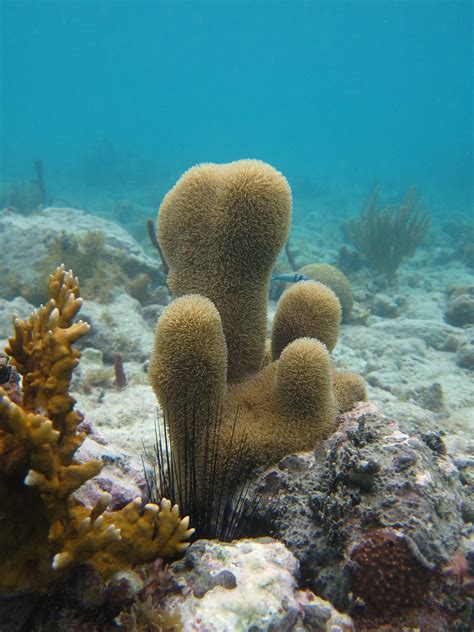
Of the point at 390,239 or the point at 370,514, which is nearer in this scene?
the point at 370,514

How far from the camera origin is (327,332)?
2838 millimetres

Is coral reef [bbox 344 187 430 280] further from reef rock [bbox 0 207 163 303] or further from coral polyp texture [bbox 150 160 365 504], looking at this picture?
coral polyp texture [bbox 150 160 365 504]

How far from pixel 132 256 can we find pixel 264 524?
7.56m


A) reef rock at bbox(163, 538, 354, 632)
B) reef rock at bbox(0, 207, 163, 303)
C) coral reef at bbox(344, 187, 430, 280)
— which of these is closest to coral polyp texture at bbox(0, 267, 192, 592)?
reef rock at bbox(163, 538, 354, 632)

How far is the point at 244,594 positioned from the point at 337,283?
7733 mm

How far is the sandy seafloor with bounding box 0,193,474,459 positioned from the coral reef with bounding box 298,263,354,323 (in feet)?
0.85

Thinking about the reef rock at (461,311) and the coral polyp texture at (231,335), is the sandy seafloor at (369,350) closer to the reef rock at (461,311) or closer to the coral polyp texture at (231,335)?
the reef rock at (461,311)

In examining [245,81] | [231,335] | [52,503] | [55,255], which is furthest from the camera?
[245,81]

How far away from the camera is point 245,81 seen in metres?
108

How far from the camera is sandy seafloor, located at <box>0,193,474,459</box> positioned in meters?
4.07

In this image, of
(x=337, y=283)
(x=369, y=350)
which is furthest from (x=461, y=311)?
(x=369, y=350)

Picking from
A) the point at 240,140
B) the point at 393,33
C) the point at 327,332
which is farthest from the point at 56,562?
the point at 393,33

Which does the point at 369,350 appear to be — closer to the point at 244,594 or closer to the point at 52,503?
the point at 244,594

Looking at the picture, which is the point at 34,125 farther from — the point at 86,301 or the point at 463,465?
the point at 463,465
